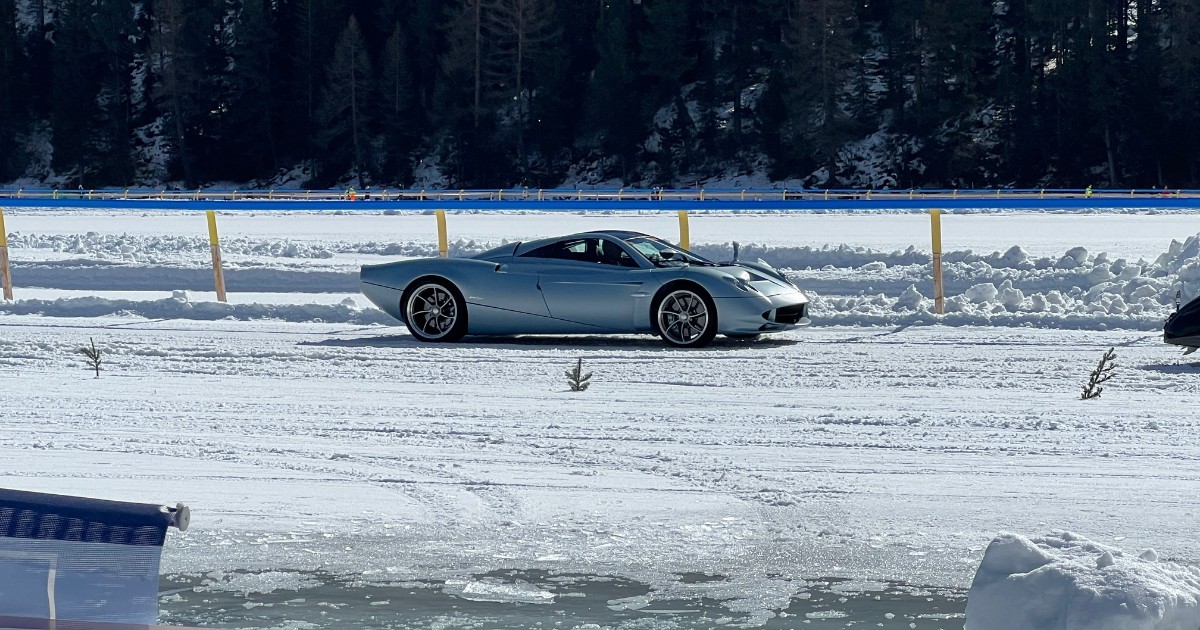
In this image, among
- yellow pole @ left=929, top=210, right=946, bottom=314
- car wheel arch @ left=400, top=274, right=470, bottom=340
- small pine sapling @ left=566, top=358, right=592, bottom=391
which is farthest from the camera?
yellow pole @ left=929, top=210, right=946, bottom=314

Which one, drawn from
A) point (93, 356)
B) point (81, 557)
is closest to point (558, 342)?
point (93, 356)

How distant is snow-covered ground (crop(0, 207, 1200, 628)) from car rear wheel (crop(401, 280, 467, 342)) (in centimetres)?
26

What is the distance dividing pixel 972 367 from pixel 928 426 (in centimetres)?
266

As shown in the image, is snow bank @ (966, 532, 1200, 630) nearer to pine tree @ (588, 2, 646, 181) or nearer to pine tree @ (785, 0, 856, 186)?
pine tree @ (785, 0, 856, 186)

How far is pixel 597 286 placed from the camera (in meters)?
13.2

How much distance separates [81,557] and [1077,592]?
300 centimetres

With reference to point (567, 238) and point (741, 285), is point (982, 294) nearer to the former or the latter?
point (741, 285)

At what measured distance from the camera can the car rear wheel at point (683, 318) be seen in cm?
1308

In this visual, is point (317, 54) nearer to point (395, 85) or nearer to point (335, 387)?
point (395, 85)

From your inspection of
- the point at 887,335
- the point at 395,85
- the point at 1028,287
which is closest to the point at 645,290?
the point at 887,335

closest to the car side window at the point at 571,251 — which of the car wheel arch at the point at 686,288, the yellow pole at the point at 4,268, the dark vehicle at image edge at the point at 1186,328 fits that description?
the car wheel arch at the point at 686,288

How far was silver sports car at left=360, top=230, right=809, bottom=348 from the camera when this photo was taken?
13.0 metres

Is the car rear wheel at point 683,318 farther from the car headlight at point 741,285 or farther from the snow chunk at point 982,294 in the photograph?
the snow chunk at point 982,294

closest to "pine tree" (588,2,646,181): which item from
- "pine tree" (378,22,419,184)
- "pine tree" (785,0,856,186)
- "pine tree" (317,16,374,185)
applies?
"pine tree" (785,0,856,186)
